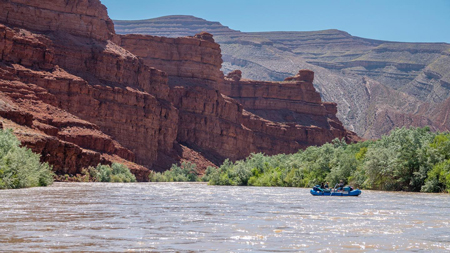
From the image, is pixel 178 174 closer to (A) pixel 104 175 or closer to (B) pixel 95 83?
(B) pixel 95 83

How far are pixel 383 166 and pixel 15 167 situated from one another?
28500mm

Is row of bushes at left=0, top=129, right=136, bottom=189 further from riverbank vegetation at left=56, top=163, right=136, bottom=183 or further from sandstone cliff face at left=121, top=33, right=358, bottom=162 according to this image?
sandstone cliff face at left=121, top=33, right=358, bottom=162

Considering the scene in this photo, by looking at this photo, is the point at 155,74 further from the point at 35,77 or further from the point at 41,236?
the point at 41,236

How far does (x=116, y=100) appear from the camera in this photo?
113688 millimetres

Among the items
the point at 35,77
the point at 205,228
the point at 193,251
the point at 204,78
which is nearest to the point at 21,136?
the point at 35,77

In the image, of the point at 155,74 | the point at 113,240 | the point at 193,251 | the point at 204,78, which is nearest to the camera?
the point at 193,251

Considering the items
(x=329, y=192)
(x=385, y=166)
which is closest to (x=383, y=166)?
(x=385, y=166)

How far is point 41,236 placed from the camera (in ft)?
67.3

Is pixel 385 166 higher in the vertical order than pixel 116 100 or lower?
higher

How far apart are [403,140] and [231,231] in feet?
126

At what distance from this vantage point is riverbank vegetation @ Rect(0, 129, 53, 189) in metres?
48.0

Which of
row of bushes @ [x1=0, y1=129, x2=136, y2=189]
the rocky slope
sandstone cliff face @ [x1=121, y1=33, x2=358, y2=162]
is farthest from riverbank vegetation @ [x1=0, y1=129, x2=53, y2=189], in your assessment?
sandstone cliff face @ [x1=121, y1=33, x2=358, y2=162]

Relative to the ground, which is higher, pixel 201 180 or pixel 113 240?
pixel 113 240

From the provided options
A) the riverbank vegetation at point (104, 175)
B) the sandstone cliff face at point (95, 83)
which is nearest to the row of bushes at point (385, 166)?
the riverbank vegetation at point (104, 175)
